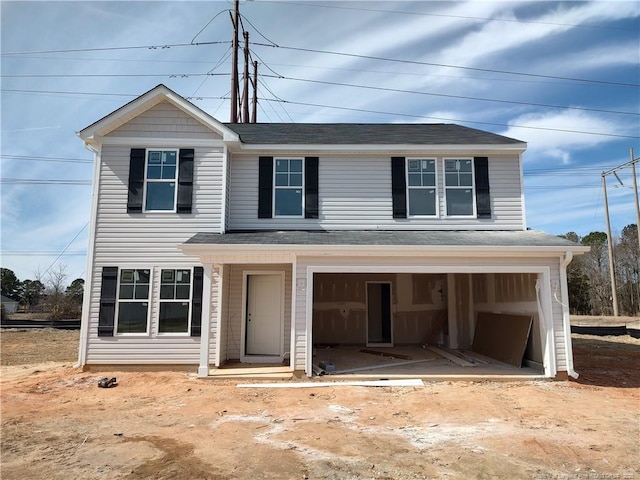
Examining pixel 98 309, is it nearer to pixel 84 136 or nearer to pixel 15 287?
pixel 84 136

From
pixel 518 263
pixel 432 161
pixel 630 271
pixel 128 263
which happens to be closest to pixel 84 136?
pixel 128 263

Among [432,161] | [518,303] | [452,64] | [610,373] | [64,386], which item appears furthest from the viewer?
[452,64]

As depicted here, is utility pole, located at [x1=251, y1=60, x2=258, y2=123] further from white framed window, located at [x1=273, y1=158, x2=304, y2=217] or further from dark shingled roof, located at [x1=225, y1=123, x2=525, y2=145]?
white framed window, located at [x1=273, y1=158, x2=304, y2=217]

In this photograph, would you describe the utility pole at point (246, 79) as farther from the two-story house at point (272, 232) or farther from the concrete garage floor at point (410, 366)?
the concrete garage floor at point (410, 366)

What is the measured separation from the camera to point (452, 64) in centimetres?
1459

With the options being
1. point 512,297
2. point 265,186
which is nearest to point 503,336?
point 512,297

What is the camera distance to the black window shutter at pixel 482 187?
11.2 metres

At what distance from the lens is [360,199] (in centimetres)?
1131

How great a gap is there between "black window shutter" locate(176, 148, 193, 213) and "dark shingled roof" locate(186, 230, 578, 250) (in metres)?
0.92

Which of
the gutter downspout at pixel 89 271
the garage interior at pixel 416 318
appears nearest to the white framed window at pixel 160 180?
the gutter downspout at pixel 89 271

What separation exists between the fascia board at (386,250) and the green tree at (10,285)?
46719mm

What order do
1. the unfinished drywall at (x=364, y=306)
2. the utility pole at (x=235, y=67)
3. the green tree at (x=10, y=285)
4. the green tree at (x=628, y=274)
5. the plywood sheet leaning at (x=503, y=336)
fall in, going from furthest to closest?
the green tree at (x=10, y=285), the green tree at (x=628, y=274), the utility pole at (x=235, y=67), the unfinished drywall at (x=364, y=306), the plywood sheet leaning at (x=503, y=336)

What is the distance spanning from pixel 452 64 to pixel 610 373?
34.8ft

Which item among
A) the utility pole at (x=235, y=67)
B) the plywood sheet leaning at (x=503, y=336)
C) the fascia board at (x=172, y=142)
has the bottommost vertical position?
the plywood sheet leaning at (x=503, y=336)
